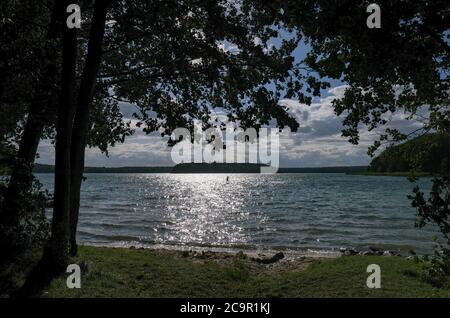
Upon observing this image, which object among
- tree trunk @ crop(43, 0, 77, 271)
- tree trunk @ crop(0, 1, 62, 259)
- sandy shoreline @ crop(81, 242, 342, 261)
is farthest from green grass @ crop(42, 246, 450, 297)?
sandy shoreline @ crop(81, 242, 342, 261)

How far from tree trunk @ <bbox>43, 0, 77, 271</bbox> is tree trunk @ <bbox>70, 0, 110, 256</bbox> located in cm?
82

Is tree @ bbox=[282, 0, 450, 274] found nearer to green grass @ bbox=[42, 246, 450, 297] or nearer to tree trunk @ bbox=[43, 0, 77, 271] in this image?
green grass @ bbox=[42, 246, 450, 297]

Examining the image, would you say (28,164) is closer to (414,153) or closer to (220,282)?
(220,282)

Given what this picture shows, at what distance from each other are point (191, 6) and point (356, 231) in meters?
31.7

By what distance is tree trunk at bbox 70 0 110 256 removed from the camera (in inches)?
500

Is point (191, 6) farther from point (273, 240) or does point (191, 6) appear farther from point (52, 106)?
point (273, 240)

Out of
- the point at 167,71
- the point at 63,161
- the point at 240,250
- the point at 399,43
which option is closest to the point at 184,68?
the point at 167,71

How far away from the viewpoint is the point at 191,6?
42.2ft

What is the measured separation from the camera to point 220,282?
14.6 m

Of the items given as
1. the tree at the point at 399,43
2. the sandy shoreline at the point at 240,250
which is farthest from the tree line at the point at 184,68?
the sandy shoreline at the point at 240,250

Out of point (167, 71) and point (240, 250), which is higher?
point (167, 71)

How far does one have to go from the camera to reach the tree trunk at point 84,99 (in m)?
12.7

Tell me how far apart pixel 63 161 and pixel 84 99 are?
7.08ft
